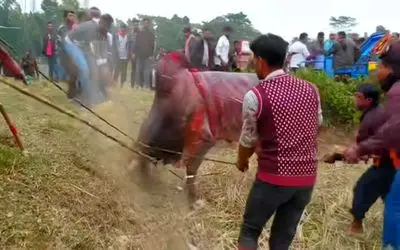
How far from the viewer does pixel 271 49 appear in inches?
162

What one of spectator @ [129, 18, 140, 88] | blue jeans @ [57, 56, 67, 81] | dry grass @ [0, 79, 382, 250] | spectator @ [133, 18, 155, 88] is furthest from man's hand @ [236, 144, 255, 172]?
spectator @ [129, 18, 140, 88]

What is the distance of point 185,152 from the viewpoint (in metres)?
6.27

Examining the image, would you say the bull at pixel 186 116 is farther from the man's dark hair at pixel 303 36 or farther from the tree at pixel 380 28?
the tree at pixel 380 28

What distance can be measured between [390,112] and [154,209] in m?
2.67

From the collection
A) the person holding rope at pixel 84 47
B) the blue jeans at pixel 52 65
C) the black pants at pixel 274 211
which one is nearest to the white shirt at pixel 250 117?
the black pants at pixel 274 211

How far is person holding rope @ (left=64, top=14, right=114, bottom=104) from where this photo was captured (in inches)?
386

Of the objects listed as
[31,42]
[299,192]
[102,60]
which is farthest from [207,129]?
[31,42]

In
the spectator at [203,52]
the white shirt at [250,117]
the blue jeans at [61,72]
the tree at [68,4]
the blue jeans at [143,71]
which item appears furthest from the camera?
the tree at [68,4]

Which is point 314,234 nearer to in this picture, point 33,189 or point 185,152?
point 185,152

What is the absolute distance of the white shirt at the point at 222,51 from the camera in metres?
13.5

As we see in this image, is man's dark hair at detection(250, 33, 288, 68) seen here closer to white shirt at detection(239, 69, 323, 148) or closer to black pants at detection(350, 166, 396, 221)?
white shirt at detection(239, 69, 323, 148)

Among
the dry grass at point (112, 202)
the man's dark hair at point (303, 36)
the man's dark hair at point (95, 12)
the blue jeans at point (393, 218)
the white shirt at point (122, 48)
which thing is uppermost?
the man's dark hair at point (95, 12)

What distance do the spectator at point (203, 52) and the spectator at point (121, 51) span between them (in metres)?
1.96

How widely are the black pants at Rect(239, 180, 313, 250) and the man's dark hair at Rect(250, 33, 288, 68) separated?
81 centimetres
